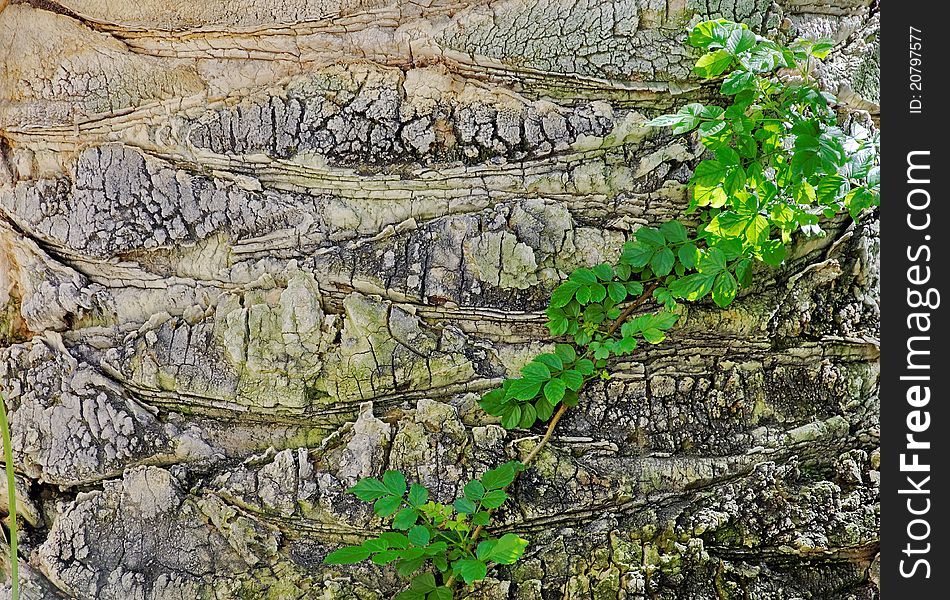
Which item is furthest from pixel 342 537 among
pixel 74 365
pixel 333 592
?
pixel 74 365

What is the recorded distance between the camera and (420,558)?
5.63 feet

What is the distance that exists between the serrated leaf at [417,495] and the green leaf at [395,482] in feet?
0.06

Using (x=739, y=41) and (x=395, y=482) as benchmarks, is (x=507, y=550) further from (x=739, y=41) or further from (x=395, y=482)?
(x=739, y=41)

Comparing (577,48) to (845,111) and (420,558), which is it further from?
(420,558)

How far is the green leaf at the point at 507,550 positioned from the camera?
168 cm

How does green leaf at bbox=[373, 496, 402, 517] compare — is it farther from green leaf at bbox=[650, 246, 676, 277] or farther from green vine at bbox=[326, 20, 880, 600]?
green leaf at bbox=[650, 246, 676, 277]

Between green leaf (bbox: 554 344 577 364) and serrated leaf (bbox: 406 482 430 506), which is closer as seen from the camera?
serrated leaf (bbox: 406 482 430 506)

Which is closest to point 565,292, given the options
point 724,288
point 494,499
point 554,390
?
point 554,390

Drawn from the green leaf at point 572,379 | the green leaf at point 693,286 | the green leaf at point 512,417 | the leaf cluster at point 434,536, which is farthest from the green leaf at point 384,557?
the green leaf at point 693,286

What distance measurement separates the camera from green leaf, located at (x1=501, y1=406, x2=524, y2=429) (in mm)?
1846

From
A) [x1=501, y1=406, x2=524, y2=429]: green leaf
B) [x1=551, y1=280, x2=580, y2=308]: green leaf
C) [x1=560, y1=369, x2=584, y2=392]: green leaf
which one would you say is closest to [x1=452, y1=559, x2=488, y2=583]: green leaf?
[x1=501, y1=406, x2=524, y2=429]: green leaf

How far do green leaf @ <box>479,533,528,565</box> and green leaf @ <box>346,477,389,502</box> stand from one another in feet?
0.87

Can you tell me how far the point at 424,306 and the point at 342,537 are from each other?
1.91 ft
